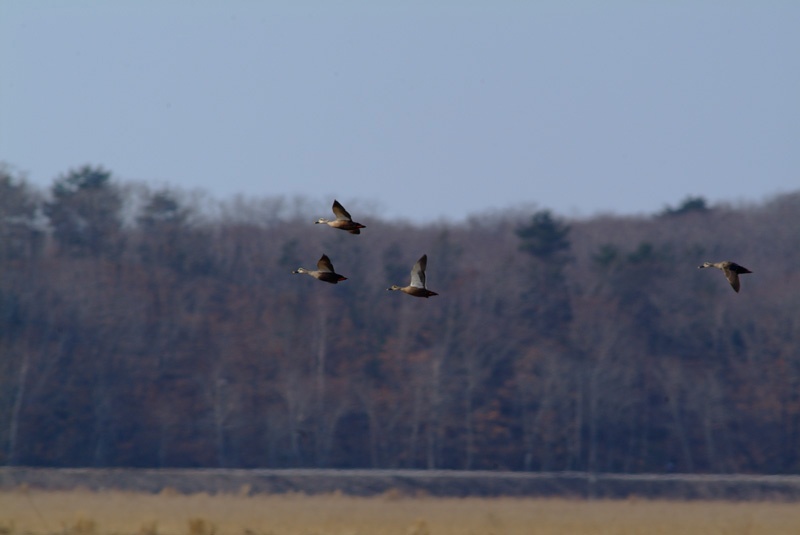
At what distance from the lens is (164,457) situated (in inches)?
1175

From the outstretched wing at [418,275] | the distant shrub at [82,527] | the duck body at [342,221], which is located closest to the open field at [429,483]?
the distant shrub at [82,527]

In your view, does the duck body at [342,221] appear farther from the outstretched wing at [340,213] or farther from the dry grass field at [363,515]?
the dry grass field at [363,515]

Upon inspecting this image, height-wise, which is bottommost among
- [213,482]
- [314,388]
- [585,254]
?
[213,482]

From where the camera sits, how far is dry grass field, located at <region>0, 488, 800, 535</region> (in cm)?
1734

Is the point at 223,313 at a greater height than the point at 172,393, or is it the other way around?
the point at 223,313

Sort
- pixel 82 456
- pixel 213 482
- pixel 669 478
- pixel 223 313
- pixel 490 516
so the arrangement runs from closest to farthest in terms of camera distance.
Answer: pixel 490 516, pixel 213 482, pixel 669 478, pixel 82 456, pixel 223 313

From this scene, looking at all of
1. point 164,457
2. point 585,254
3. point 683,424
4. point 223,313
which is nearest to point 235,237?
point 223,313

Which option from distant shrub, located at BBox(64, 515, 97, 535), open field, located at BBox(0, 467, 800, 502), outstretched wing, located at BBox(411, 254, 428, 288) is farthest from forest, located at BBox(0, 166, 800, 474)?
outstretched wing, located at BBox(411, 254, 428, 288)

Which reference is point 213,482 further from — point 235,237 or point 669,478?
point 235,237

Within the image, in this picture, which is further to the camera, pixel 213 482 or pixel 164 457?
pixel 164 457

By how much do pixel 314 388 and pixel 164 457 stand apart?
488 cm

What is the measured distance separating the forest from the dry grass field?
21.2ft

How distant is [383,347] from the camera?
33.2m

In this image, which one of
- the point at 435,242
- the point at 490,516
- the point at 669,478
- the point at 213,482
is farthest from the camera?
the point at 435,242
